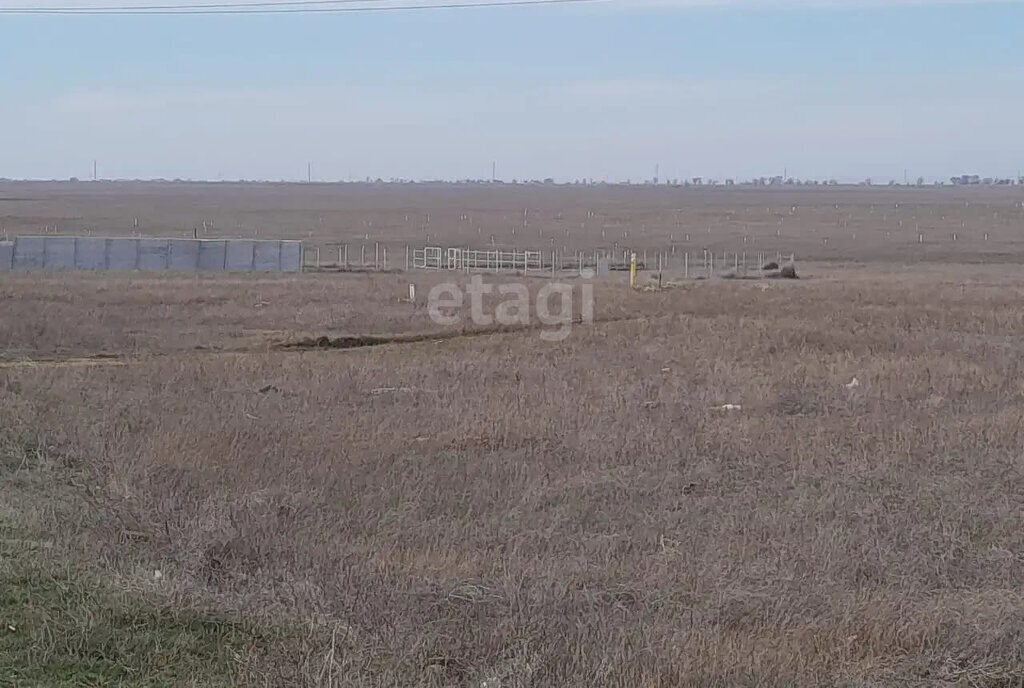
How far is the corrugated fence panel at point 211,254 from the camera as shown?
4650 cm

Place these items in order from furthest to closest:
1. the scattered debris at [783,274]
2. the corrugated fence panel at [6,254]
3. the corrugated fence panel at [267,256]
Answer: the corrugated fence panel at [267,256] → the corrugated fence panel at [6,254] → the scattered debris at [783,274]

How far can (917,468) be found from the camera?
1268 cm

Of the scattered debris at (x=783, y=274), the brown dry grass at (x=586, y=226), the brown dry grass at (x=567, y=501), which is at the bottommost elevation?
the brown dry grass at (x=567, y=501)

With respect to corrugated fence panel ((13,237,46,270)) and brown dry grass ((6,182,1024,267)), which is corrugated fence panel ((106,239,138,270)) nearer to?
corrugated fence panel ((13,237,46,270))

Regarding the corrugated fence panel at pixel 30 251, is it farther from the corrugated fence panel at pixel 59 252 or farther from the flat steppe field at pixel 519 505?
the flat steppe field at pixel 519 505

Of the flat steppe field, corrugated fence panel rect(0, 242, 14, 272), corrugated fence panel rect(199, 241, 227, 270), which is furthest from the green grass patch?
corrugated fence panel rect(0, 242, 14, 272)

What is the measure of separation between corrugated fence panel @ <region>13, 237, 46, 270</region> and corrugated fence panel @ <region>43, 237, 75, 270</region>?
12cm

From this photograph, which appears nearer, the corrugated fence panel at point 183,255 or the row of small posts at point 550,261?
the corrugated fence panel at point 183,255

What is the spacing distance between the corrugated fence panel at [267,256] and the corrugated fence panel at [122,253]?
441 centimetres

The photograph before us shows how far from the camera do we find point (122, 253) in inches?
1828

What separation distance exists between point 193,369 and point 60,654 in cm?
1301

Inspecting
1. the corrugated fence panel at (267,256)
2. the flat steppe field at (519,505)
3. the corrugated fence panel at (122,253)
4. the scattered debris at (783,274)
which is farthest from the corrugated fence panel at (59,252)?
the scattered debris at (783,274)

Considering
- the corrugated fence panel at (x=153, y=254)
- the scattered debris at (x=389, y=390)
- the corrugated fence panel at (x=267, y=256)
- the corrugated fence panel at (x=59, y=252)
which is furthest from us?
the corrugated fence panel at (x=153, y=254)

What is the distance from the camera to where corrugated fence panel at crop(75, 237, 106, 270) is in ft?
152
